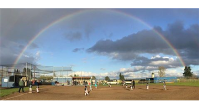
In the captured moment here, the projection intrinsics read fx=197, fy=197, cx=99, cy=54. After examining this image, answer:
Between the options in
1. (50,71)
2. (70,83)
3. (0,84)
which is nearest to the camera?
(0,84)

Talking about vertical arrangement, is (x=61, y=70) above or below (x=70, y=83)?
above

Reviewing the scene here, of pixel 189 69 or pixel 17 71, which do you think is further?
pixel 189 69

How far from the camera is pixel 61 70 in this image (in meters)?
71.1

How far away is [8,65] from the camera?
47.1 meters

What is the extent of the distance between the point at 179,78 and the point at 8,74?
63.5 meters

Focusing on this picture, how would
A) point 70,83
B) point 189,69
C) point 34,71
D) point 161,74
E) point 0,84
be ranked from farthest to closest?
point 189,69, point 161,74, point 70,83, point 34,71, point 0,84

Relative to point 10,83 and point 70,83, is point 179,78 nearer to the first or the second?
point 70,83
